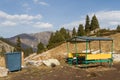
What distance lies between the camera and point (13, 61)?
808 inches

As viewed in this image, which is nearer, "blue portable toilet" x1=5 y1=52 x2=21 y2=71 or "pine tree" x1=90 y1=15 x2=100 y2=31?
"blue portable toilet" x1=5 y1=52 x2=21 y2=71

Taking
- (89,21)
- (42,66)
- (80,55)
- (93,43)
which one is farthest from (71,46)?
(89,21)

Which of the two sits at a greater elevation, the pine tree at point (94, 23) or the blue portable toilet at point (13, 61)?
the pine tree at point (94, 23)

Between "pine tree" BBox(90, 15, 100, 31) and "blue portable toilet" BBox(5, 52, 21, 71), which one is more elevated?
"pine tree" BBox(90, 15, 100, 31)

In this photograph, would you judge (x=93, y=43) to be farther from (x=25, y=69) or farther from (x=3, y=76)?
(x=3, y=76)

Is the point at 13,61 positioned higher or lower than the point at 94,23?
lower

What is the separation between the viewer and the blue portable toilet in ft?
66.5

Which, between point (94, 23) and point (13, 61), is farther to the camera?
point (94, 23)

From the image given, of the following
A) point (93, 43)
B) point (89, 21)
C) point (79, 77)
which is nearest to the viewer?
point (79, 77)

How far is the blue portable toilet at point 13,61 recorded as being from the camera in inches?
798

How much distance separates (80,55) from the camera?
26312 millimetres

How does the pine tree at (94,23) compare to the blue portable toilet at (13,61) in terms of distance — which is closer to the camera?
the blue portable toilet at (13,61)

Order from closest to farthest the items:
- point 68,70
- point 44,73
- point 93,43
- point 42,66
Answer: point 44,73
point 68,70
point 42,66
point 93,43

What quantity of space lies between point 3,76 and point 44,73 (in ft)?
10.1
